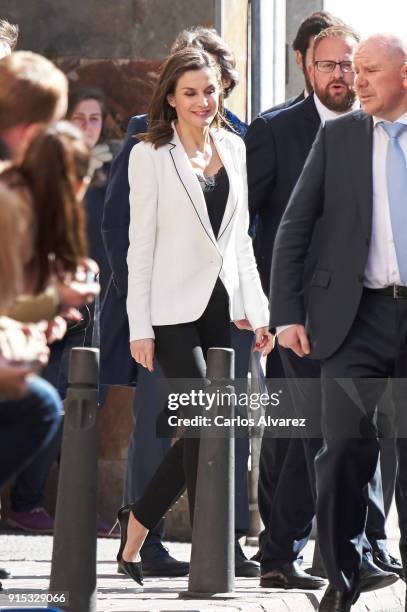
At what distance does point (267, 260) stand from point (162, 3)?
313 cm

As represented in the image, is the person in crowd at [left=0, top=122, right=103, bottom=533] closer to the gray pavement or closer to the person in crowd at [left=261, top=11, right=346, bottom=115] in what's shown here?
the gray pavement

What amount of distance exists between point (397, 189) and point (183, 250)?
100cm

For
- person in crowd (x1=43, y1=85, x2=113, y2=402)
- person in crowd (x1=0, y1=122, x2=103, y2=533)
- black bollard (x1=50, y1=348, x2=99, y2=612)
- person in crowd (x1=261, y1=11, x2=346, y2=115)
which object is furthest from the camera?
person in crowd (x1=261, y1=11, x2=346, y2=115)

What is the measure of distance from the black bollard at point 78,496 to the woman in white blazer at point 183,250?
988mm

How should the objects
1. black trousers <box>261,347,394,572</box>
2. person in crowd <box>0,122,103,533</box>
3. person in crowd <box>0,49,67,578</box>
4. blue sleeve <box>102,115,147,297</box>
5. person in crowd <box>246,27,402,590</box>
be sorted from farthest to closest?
blue sleeve <box>102,115,147,297</box>, person in crowd <box>246,27,402,590</box>, black trousers <box>261,347,394,572</box>, person in crowd <box>0,49,67,578</box>, person in crowd <box>0,122,103,533</box>

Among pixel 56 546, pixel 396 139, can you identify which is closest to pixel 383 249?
pixel 396 139

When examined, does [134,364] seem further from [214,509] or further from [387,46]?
[387,46]

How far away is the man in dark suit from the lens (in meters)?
7.22

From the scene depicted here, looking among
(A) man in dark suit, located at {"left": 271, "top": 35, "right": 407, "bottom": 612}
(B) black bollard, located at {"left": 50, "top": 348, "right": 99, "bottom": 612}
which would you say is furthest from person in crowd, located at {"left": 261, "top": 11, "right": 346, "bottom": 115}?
(B) black bollard, located at {"left": 50, "top": 348, "right": 99, "bottom": 612}

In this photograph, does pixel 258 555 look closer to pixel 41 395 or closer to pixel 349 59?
pixel 349 59

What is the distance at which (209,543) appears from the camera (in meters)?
7.66

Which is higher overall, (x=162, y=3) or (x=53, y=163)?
(x=162, y=3)

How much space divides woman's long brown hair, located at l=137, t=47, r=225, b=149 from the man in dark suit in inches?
30.3

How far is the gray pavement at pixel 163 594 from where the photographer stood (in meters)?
7.28
